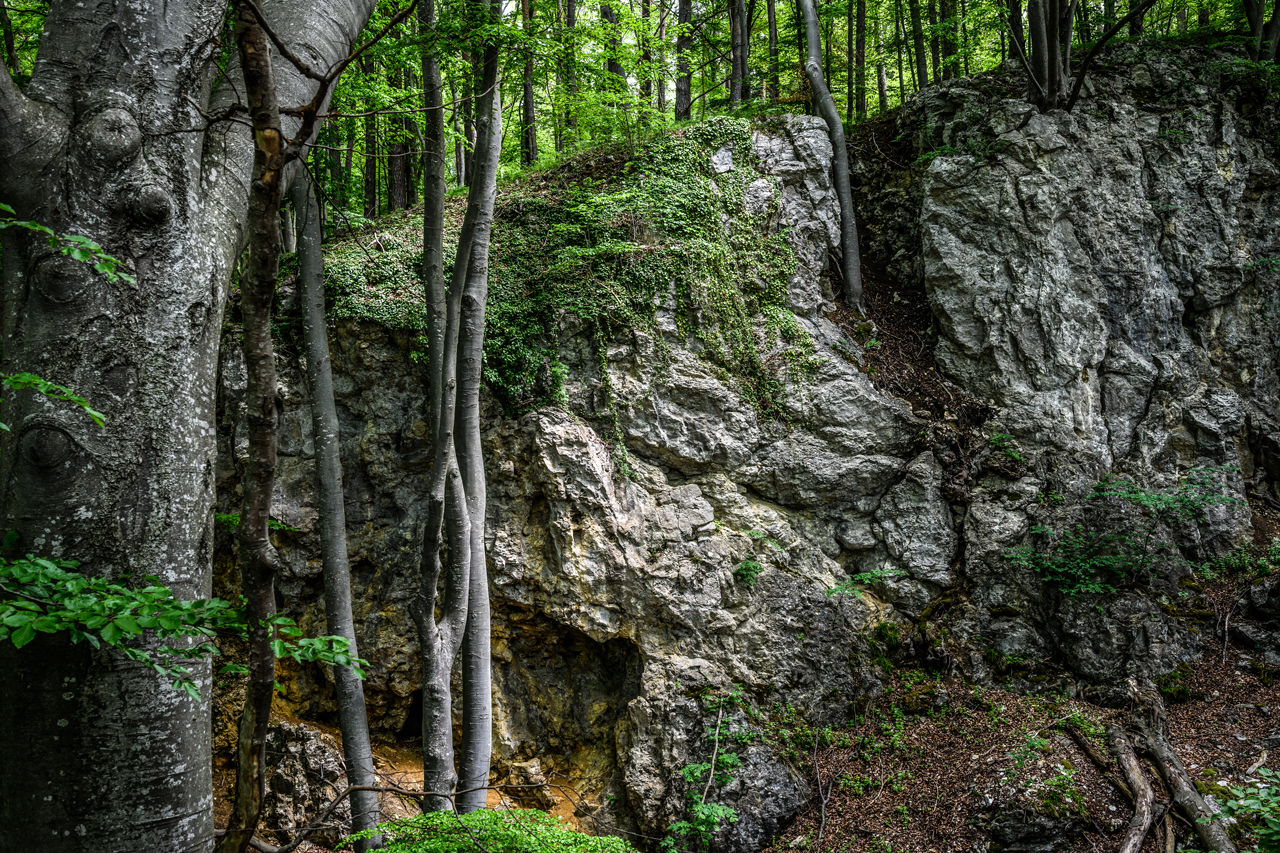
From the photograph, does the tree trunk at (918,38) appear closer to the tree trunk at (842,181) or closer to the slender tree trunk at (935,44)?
the slender tree trunk at (935,44)

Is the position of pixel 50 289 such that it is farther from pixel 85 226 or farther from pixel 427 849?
pixel 427 849

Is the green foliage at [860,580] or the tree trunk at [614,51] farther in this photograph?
the green foliage at [860,580]

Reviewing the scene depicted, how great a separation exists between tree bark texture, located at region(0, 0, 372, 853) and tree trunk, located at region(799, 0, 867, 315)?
7942 mm

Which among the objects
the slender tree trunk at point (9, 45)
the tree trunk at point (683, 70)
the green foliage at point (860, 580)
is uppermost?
the tree trunk at point (683, 70)

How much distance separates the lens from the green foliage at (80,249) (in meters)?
1.28

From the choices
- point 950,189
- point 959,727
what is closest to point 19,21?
point 950,189

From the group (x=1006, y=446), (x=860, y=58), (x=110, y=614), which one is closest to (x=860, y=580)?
(x=1006, y=446)

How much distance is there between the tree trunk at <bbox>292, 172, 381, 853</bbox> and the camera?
499 centimetres

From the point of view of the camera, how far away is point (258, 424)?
5.05 feet

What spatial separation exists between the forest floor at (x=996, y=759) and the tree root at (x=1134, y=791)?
92mm

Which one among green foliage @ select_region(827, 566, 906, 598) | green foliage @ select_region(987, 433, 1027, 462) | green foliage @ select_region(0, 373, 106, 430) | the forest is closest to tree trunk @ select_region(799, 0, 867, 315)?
the forest

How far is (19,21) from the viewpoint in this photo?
5.64 metres

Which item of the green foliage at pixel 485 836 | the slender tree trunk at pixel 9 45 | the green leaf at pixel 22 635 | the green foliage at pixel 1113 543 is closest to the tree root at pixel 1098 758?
the green foliage at pixel 1113 543

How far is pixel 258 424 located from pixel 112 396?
0.95 feet
